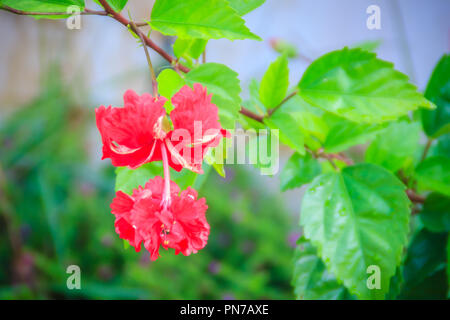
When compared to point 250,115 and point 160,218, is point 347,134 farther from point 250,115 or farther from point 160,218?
point 160,218

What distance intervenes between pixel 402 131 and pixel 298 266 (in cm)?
24

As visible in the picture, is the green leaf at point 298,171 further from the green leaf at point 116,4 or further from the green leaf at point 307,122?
the green leaf at point 116,4

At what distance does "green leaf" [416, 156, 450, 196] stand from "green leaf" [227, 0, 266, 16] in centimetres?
30

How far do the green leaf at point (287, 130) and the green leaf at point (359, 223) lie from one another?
0.07 metres

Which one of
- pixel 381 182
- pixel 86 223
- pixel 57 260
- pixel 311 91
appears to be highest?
pixel 311 91

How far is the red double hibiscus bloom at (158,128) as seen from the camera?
0.84 ft

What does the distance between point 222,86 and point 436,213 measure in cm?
35

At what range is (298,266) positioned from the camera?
17.3 inches

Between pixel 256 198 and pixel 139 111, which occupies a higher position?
pixel 139 111

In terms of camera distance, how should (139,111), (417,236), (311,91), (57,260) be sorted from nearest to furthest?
(139,111) < (311,91) < (417,236) < (57,260)

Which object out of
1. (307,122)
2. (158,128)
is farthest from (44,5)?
(307,122)

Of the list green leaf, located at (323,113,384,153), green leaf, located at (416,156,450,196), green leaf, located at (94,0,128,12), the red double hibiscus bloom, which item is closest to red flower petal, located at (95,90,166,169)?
the red double hibiscus bloom

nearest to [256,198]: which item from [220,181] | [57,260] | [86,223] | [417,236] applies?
[220,181]

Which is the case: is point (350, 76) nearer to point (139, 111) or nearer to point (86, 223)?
point (139, 111)
